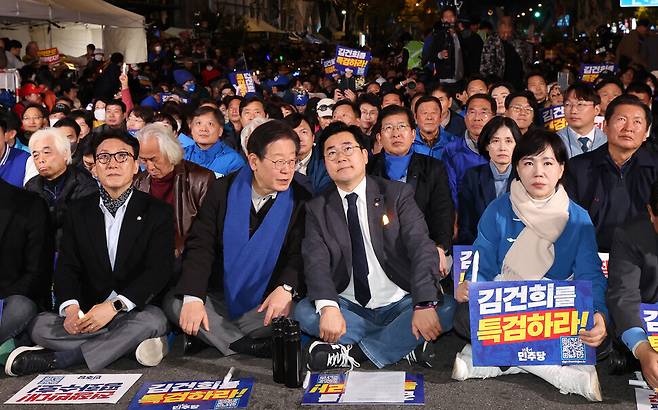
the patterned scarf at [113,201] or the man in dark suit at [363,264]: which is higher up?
the patterned scarf at [113,201]

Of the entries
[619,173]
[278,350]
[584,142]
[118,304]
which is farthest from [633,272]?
[118,304]

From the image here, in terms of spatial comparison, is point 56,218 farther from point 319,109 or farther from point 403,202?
point 319,109

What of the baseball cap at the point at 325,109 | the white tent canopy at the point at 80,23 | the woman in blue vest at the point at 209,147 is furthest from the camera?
the white tent canopy at the point at 80,23

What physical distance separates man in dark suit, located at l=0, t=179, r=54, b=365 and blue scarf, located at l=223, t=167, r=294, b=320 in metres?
1.16

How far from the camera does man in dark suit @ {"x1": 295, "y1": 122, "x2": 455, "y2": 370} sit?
4633 millimetres

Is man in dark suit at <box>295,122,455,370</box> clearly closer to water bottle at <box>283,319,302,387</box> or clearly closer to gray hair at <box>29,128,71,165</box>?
water bottle at <box>283,319,302,387</box>

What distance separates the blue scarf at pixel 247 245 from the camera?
16.3 feet

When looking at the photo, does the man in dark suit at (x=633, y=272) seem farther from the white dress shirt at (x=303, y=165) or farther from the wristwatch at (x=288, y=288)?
the white dress shirt at (x=303, y=165)

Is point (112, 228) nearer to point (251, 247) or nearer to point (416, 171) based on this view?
point (251, 247)

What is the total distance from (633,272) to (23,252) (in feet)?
11.8

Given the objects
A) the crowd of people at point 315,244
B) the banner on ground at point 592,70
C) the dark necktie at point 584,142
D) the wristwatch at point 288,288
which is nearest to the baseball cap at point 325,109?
the crowd of people at point 315,244

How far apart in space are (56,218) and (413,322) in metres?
2.84

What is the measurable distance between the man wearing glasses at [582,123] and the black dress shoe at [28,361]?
4197 mm

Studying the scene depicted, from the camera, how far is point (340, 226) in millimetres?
4801
